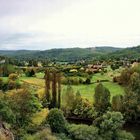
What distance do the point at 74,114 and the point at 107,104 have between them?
8518 millimetres

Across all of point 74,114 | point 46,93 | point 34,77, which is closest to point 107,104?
point 74,114

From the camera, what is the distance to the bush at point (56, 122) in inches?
2589

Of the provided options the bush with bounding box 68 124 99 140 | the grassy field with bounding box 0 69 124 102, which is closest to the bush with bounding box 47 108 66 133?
the bush with bounding box 68 124 99 140

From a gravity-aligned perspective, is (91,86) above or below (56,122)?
below

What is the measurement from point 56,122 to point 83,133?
18.7ft

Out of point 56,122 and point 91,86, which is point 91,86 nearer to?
point 91,86

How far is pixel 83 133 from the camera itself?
206ft

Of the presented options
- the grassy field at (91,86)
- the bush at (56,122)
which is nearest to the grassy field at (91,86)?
the grassy field at (91,86)

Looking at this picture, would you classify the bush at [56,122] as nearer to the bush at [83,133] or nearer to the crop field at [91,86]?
the bush at [83,133]

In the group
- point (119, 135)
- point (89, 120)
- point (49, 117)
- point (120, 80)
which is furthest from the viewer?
point (120, 80)

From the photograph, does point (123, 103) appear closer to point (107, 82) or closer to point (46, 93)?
point (46, 93)

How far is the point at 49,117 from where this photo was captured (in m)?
67.6

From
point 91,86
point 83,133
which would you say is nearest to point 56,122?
point 83,133

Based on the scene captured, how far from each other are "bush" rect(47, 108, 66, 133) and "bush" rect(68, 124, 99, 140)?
2.02m
